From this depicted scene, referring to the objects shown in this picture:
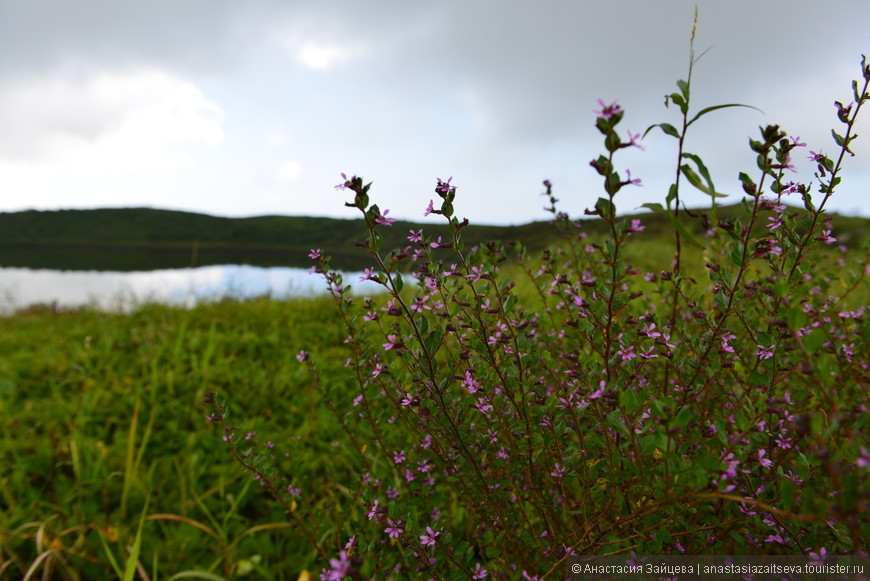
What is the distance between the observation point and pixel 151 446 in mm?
3693

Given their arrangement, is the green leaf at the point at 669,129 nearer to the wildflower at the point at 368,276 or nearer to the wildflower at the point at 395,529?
the wildflower at the point at 368,276

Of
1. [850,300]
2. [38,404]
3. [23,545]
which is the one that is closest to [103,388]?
[38,404]

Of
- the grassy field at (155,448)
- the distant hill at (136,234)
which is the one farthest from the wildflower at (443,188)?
the distant hill at (136,234)

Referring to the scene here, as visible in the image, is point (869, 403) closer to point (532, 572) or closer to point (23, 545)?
point (532, 572)

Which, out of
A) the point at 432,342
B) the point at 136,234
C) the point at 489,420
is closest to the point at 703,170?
the point at 432,342

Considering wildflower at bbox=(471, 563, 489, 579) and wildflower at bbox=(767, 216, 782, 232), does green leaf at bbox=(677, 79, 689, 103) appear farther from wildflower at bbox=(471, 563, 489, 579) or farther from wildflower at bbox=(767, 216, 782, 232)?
wildflower at bbox=(471, 563, 489, 579)

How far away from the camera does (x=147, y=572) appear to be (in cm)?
264

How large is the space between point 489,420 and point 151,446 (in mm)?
3341

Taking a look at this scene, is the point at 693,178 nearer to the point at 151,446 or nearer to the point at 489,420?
the point at 489,420

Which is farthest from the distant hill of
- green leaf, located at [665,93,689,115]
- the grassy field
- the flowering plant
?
green leaf, located at [665,93,689,115]

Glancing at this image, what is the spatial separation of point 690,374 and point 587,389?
347 mm

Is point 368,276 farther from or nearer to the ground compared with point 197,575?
farther from the ground

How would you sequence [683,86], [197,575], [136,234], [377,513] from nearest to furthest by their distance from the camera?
[683,86] → [377,513] → [197,575] → [136,234]

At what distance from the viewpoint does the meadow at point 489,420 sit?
122cm
